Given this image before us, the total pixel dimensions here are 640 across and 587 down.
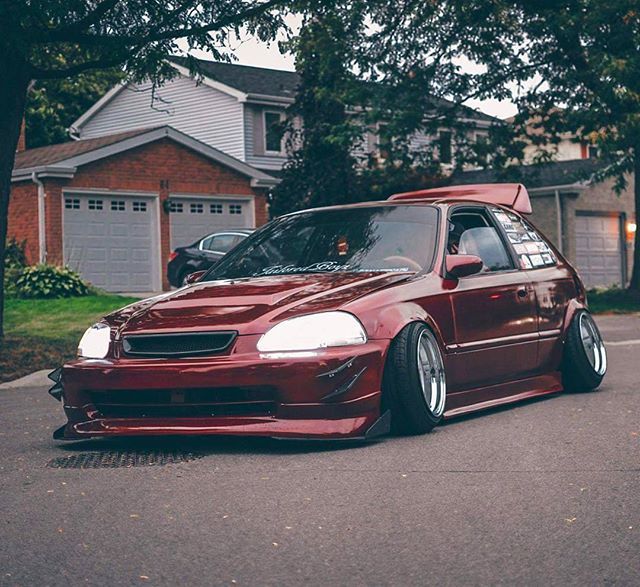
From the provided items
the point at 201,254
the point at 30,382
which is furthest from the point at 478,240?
the point at 201,254

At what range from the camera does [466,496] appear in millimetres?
5848

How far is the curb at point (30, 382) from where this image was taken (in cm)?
1255

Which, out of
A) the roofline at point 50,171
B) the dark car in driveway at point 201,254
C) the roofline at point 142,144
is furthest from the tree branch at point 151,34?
the roofline at point 142,144

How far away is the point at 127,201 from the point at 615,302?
1258 centimetres

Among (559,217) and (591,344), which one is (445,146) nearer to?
(559,217)

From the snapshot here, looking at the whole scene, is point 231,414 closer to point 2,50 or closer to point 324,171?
point 2,50

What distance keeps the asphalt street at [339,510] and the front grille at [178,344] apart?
1.91ft

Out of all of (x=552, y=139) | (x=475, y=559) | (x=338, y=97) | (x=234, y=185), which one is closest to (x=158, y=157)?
(x=234, y=185)

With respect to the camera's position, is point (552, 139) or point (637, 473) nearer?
point (637, 473)

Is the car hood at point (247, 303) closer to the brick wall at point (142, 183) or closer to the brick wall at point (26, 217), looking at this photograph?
the brick wall at point (142, 183)

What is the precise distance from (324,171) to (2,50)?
17.1 meters

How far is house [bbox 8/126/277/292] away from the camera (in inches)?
1194

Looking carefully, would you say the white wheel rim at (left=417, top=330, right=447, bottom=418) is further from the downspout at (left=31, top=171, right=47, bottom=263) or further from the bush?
the downspout at (left=31, top=171, right=47, bottom=263)

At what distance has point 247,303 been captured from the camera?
24.5ft
